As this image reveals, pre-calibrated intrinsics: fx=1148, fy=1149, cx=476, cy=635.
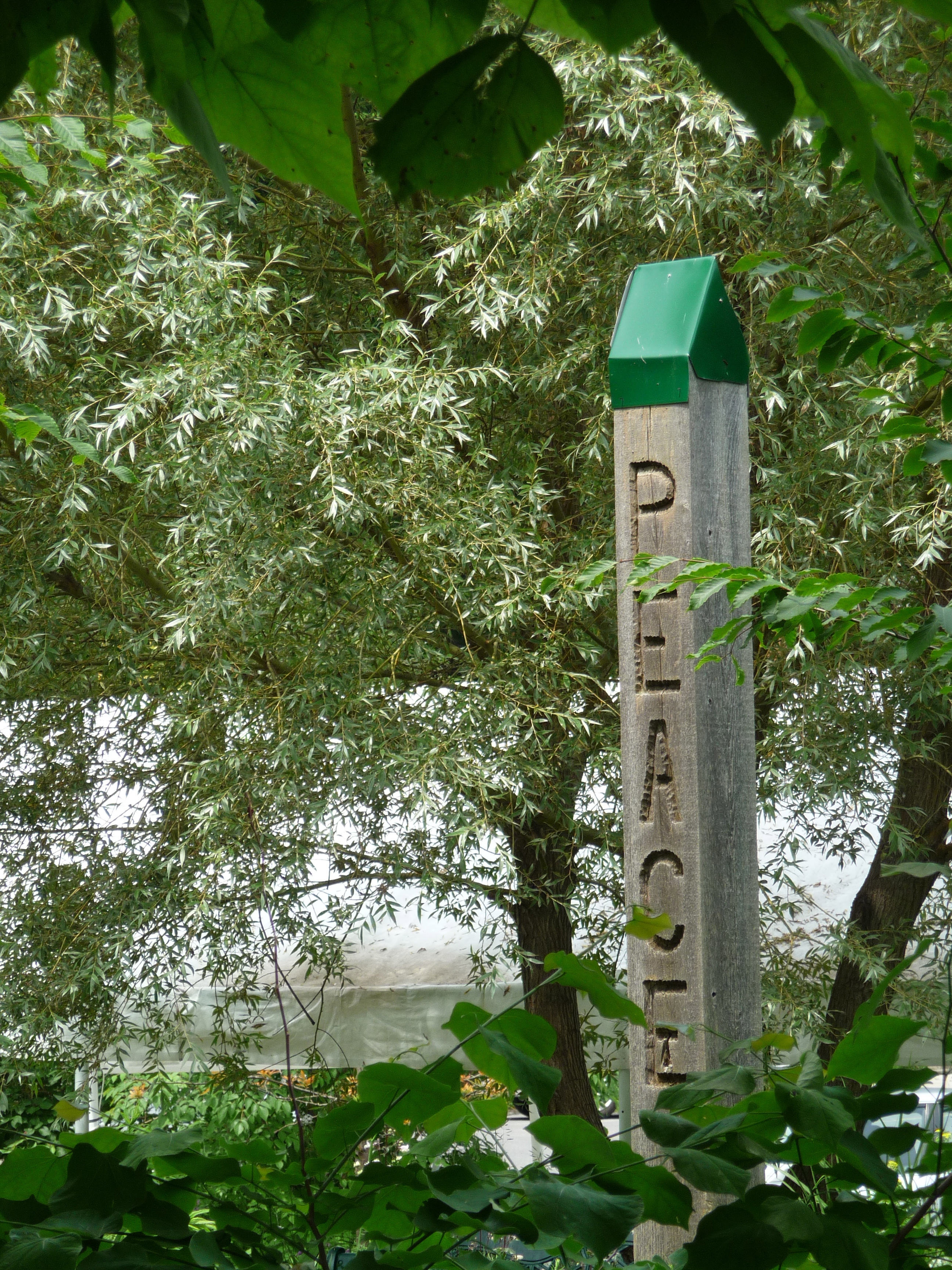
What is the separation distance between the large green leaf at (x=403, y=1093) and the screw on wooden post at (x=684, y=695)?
1088 mm

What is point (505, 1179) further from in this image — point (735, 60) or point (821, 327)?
point (821, 327)

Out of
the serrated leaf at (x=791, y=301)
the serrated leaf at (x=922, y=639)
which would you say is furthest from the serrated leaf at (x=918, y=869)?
the serrated leaf at (x=791, y=301)

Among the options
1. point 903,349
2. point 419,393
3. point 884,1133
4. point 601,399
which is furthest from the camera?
point 601,399

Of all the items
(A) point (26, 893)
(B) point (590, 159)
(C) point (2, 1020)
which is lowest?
(C) point (2, 1020)

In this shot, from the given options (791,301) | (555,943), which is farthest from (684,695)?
(555,943)

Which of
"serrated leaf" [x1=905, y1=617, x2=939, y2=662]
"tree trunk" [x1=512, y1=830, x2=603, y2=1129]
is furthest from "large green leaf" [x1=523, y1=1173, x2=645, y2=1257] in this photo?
"tree trunk" [x1=512, y1=830, x2=603, y2=1129]

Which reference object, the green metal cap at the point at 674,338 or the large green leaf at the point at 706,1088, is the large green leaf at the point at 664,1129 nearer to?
the large green leaf at the point at 706,1088

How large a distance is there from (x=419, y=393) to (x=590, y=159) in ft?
3.89

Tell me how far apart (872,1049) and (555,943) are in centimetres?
397

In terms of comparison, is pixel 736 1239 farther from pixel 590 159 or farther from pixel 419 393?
pixel 590 159

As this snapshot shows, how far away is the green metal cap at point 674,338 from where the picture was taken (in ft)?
5.87

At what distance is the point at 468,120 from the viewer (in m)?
0.44

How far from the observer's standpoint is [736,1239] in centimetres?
48

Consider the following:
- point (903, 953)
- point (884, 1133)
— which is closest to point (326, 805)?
point (903, 953)
